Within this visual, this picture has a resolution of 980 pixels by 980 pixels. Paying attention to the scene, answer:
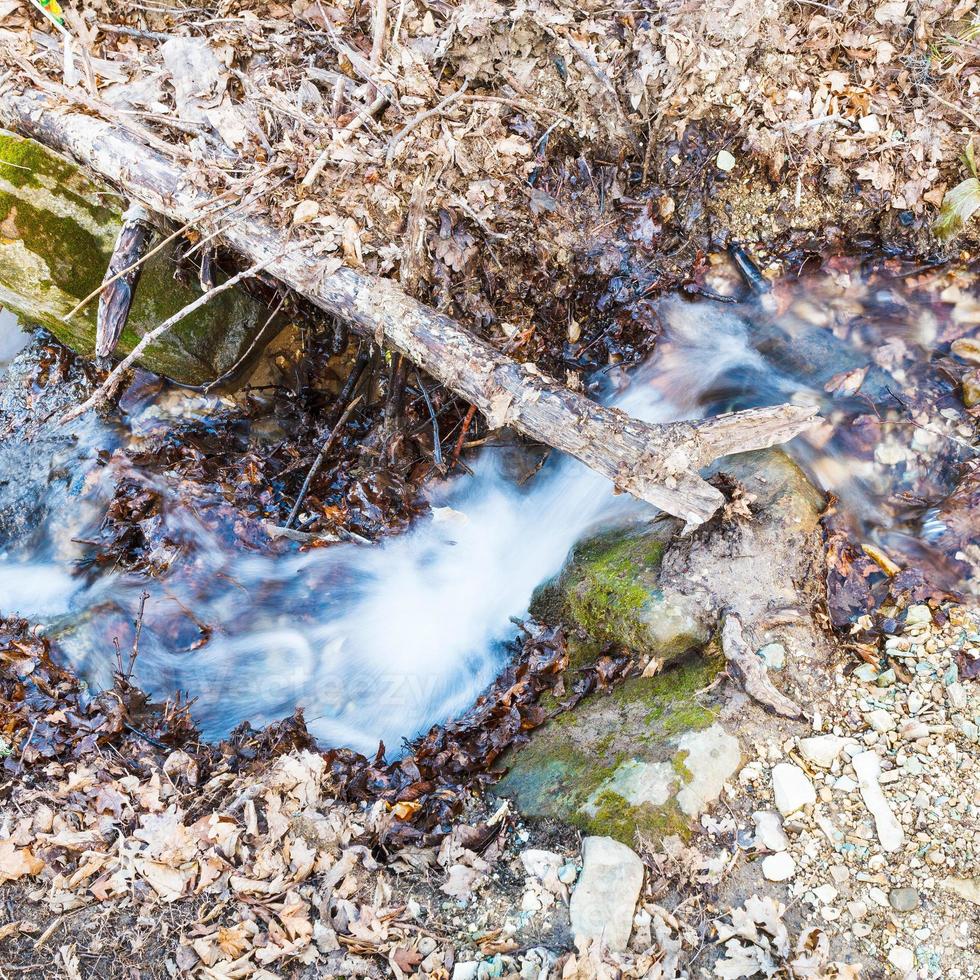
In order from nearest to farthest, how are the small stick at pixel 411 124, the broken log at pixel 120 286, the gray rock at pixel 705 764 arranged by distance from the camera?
the gray rock at pixel 705 764
the small stick at pixel 411 124
the broken log at pixel 120 286

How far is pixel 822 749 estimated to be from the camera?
3295 mm

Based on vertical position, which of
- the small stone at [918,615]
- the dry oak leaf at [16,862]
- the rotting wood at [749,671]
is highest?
the small stone at [918,615]

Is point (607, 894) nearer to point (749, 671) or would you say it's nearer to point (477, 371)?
point (749, 671)

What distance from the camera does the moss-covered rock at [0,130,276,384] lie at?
4.84m

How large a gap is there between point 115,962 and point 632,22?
6.14 meters

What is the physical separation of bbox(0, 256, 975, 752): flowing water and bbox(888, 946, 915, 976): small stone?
248cm

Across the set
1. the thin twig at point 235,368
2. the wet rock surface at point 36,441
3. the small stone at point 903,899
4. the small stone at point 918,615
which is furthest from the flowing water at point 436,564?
the small stone at point 903,899

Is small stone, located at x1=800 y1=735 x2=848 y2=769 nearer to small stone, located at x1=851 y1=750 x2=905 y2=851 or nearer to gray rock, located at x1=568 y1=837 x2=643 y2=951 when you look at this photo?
small stone, located at x1=851 y1=750 x2=905 y2=851

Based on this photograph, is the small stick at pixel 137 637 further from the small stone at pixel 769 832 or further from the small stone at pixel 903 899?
the small stone at pixel 903 899

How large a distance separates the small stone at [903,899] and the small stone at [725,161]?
457 cm

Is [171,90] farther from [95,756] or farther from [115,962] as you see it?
[115,962]

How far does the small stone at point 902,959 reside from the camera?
2764 mm

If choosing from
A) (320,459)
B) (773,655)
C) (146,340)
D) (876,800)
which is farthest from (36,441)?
(876,800)

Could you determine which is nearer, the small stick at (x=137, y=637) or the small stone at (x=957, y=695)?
A: the small stone at (x=957, y=695)
